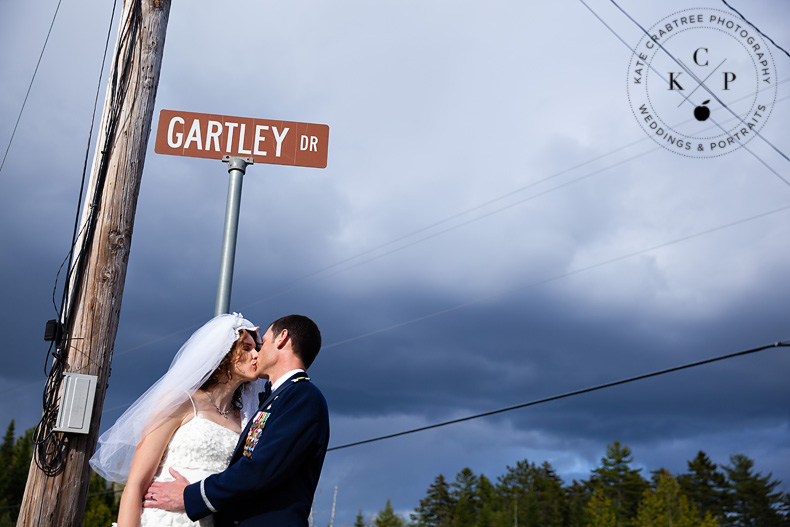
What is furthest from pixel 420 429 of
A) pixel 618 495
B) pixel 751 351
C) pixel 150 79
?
pixel 618 495

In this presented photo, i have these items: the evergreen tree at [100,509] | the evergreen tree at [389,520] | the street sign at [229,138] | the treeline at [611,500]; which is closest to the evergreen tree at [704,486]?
the treeline at [611,500]

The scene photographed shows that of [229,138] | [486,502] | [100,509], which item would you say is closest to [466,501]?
[486,502]

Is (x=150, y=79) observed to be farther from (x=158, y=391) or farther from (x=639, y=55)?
(x=639, y=55)

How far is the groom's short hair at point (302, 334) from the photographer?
3693 mm

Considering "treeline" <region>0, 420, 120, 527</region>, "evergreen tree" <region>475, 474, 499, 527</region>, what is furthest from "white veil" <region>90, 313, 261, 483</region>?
"evergreen tree" <region>475, 474, 499, 527</region>

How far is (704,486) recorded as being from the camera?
235 feet

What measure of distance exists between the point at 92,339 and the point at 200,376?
0.84m

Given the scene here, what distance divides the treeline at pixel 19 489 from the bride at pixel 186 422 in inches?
2243

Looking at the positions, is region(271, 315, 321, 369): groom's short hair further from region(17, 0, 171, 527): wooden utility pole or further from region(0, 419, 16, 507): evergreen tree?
region(0, 419, 16, 507): evergreen tree

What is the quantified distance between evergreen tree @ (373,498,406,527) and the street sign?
292 ft

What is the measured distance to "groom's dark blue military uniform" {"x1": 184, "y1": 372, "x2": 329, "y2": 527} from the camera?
127 inches

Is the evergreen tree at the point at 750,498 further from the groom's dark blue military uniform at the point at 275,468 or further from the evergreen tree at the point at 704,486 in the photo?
the groom's dark blue military uniform at the point at 275,468

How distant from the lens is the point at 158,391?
3.64m

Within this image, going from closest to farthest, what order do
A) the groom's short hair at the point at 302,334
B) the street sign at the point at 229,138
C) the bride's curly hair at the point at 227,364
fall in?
the groom's short hair at the point at 302,334 < the bride's curly hair at the point at 227,364 < the street sign at the point at 229,138
